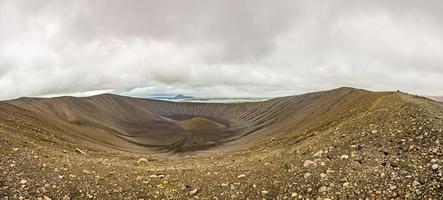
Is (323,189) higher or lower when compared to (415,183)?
lower

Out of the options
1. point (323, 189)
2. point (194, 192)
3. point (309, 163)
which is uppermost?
point (309, 163)

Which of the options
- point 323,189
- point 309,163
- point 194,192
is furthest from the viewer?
point 309,163

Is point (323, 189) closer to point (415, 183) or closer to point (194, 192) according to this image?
point (415, 183)

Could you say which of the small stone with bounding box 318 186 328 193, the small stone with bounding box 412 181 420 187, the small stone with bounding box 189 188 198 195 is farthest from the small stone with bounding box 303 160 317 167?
the small stone with bounding box 189 188 198 195

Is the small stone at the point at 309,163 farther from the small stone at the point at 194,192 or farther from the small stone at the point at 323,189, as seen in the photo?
the small stone at the point at 194,192

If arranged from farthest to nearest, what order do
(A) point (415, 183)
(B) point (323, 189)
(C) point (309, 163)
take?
(C) point (309, 163) → (B) point (323, 189) → (A) point (415, 183)

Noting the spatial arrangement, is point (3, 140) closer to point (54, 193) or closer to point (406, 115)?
point (54, 193)

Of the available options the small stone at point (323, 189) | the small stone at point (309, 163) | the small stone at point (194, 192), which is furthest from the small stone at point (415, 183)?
the small stone at point (194, 192)

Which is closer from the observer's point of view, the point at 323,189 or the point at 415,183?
the point at 415,183

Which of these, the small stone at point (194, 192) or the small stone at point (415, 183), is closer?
the small stone at point (415, 183)

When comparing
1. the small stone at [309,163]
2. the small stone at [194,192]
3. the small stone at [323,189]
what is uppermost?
the small stone at [309,163]

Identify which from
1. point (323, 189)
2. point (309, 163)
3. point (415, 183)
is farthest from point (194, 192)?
point (415, 183)

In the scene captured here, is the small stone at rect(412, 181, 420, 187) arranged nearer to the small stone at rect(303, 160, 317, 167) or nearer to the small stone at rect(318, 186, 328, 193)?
the small stone at rect(318, 186, 328, 193)

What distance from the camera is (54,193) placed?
1287 centimetres
